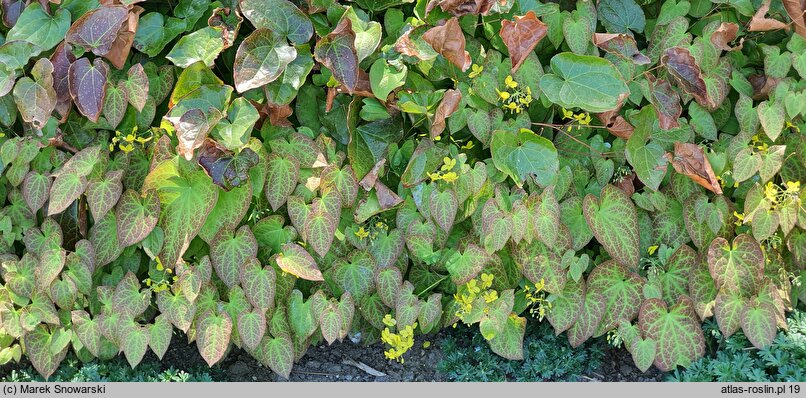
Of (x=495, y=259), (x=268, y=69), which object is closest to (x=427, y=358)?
(x=495, y=259)

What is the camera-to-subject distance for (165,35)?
2262 mm

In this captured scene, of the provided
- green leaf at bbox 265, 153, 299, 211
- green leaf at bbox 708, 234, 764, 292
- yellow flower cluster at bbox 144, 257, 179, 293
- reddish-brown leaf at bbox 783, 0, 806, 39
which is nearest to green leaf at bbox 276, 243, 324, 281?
green leaf at bbox 265, 153, 299, 211

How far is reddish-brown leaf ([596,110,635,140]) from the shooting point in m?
2.36

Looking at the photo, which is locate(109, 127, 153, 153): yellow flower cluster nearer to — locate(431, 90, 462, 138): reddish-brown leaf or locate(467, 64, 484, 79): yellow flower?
locate(431, 90, 462, 138): reddish-brown leaf

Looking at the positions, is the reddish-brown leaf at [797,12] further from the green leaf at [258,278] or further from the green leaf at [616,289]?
the green leaf at [258,278]

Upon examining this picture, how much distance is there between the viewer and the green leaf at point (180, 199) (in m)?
2.28

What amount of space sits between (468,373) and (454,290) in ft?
0.87

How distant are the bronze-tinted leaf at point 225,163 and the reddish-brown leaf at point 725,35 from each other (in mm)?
1402

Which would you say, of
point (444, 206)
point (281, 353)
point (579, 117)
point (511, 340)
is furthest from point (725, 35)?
point (281, 353)

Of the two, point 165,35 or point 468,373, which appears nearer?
point 165,35


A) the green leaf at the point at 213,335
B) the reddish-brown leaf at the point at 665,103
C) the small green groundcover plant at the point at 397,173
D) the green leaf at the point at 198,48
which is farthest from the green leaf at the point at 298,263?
the reddish-brown leaf at the point at 665,103

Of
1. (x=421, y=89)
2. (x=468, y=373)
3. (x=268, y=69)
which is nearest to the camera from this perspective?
(x=268, y=69)

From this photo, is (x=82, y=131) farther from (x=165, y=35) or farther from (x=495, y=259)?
(x=495, y=259)

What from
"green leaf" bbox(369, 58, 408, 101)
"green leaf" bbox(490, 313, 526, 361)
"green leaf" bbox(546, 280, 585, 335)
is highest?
"green leaf" bbox(369, 58, 408, 101)
